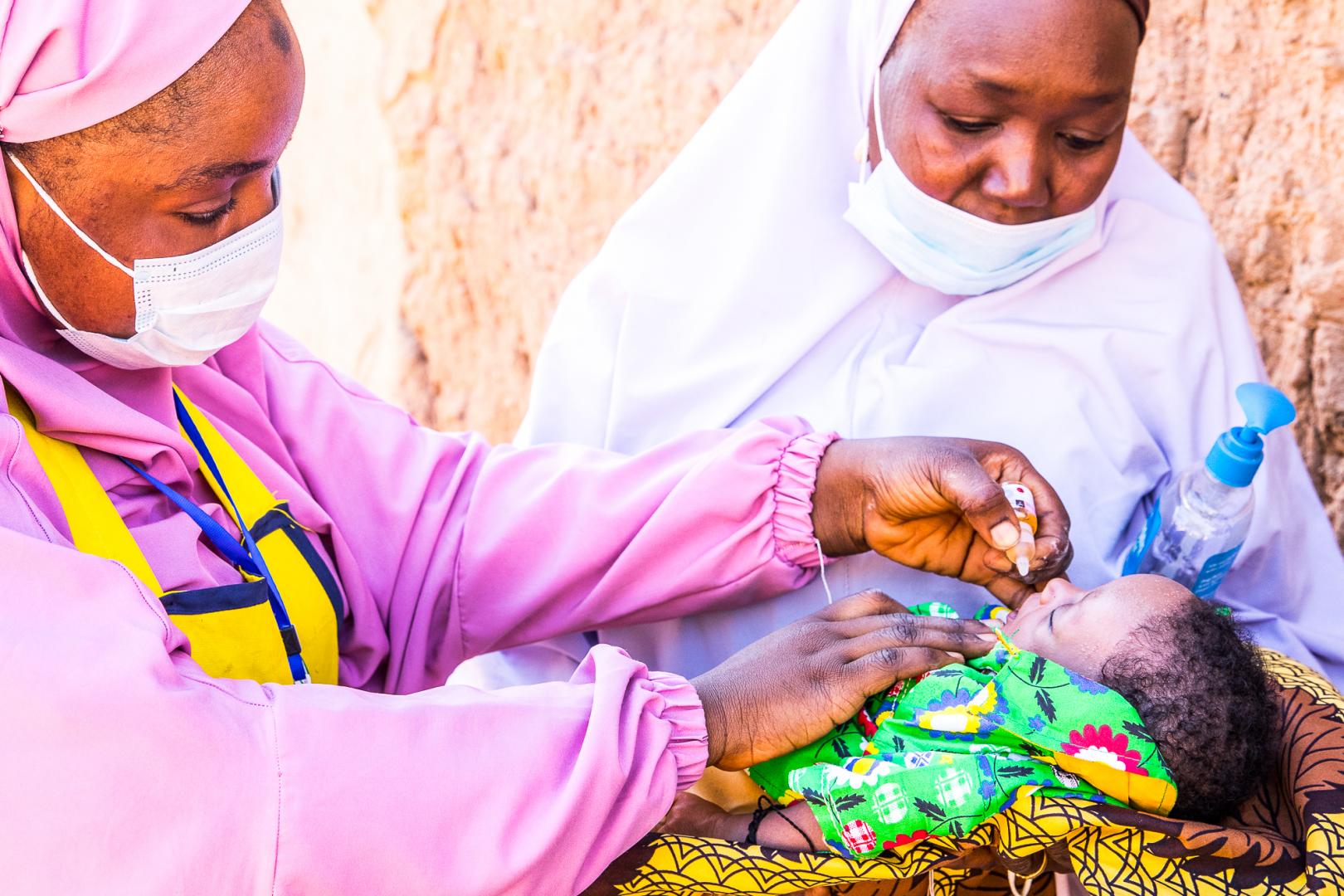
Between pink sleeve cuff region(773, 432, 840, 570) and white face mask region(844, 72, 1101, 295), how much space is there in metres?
0.48

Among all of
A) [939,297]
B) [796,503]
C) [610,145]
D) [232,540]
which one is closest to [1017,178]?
[939,297]

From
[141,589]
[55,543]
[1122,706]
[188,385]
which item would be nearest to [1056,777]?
[1122,706]

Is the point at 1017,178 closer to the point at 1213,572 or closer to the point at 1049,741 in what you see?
the point at 1213,572

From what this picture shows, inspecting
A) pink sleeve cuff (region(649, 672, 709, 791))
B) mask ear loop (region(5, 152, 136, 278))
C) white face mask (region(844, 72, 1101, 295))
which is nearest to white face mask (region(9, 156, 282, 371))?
mask ear loop (region(5, 152, 136, 278))

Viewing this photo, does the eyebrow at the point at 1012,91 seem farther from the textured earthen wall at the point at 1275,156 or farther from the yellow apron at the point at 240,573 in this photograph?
the yellow apron at the point at 240,573

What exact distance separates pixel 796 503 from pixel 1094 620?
21.8 inches

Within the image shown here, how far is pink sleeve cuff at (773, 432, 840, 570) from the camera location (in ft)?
7.36

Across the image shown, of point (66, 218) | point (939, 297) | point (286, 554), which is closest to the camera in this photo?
point (66, 218)

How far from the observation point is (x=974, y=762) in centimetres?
173

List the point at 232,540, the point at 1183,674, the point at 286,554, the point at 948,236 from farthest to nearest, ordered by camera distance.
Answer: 1. the point at 948,236
2. the point at 286,554
3. the point at 232,540
4. the point at 1183,674

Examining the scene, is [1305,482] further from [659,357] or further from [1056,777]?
[659,357]

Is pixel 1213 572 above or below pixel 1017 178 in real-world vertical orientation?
below

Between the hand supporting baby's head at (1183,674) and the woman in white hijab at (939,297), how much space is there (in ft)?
1.41

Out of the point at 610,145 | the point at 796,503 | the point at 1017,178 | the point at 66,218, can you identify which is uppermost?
the point at 610,145
